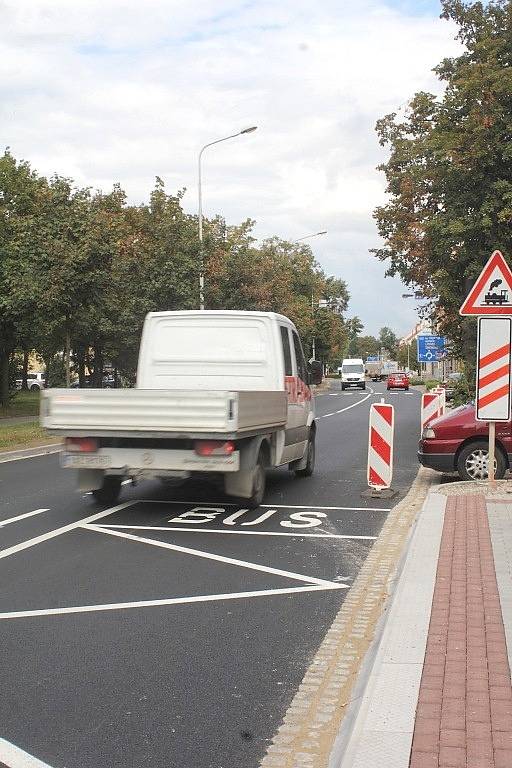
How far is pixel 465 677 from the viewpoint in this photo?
14.4 feet

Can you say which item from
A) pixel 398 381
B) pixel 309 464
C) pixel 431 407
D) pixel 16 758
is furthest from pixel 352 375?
pixel 16 758

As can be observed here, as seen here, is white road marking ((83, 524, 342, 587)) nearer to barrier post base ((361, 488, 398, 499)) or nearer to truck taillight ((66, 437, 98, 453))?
truck taillight ((66, 437, 98, 453))

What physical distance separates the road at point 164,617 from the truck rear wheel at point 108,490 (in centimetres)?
27

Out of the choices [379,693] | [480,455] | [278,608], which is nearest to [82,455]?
[278,608]

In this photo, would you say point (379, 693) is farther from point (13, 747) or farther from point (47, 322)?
point (47, 322)

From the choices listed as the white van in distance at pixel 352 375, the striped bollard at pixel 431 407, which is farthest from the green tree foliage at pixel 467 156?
the white van in distance at pixel 352 375

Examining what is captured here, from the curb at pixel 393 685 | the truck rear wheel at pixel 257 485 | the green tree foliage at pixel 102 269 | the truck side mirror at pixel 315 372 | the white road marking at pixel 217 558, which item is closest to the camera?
the curb at pixel 393 685

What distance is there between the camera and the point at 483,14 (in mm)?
24156

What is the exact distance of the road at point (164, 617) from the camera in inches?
162

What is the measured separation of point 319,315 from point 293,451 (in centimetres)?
6881

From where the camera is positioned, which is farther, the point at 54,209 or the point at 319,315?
the point at 319,315

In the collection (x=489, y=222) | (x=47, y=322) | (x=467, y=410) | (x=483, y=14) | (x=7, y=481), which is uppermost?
(x=483, y=14)

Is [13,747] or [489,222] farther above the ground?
[489,222]

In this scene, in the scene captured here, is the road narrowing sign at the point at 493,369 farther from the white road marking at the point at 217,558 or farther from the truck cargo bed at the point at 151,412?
the white road marking at the point at 217,558
